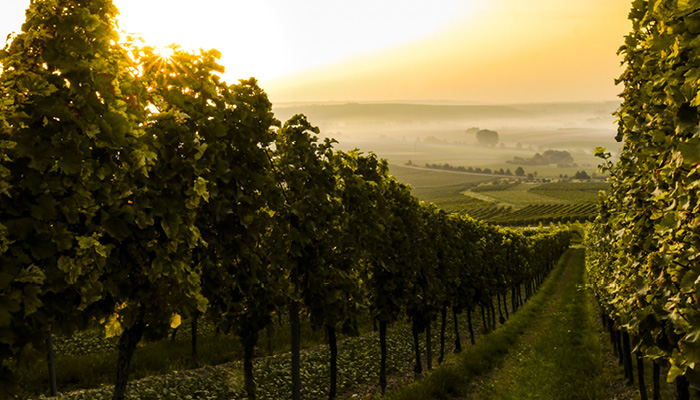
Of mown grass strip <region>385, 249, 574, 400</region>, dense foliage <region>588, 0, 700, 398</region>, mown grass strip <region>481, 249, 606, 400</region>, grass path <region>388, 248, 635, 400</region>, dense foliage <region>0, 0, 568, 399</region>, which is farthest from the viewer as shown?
mown grass strip <region>481, 249, 606, 400</region>

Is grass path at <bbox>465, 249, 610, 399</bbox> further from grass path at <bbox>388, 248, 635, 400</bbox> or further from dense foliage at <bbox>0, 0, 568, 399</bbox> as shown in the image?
dense foliage at <bbox>0, 0, 568, 399</bbox>

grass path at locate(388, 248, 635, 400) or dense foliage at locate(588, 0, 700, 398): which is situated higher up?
dense foliage at locate(588, 0, 700, 398)

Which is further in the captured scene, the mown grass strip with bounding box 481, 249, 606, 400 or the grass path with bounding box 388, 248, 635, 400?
the mown grass strip with bounding box 481, 249, 606, 400

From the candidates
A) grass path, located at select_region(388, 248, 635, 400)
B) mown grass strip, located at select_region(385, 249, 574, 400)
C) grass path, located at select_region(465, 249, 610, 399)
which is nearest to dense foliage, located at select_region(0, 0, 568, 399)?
mown grass strip, located at select_region(385, 249, 574, 400)

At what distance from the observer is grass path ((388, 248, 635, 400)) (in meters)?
13.4

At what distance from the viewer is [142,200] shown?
5559mm

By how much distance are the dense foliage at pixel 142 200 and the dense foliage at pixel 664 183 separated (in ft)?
18.5

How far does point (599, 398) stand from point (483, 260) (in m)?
12.2

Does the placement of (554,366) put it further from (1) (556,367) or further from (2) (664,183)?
(2) (664,183)

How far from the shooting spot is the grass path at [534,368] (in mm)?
13359

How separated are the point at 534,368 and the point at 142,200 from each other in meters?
15.6

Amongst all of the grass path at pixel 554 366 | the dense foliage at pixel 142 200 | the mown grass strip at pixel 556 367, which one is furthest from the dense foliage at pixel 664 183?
the grass path at pixel 554 366

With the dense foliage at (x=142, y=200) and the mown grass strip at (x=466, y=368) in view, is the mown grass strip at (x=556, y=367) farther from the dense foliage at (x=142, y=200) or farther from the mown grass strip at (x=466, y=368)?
the dense foliage at (x=142, y=200)

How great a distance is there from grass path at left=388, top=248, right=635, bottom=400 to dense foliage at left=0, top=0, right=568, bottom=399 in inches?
194
